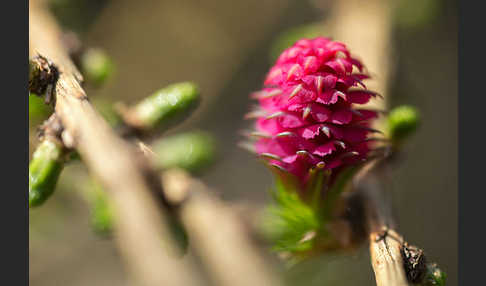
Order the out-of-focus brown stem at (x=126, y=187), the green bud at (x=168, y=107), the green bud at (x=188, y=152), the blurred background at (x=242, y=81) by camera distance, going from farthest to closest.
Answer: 1. the blurred background at (x=242, y=81)
2. the green bud at (x=188, y=152)
3. the green bud at (x=168, y=107)
4. the out-of-focus brown stem at (x=126, y=187)

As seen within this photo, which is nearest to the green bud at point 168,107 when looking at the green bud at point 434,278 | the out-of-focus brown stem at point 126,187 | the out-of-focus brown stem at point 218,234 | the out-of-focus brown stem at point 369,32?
the out-of-focus brown stem at point 218,234

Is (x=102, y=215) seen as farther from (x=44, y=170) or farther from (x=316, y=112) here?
(x=316, y=112)


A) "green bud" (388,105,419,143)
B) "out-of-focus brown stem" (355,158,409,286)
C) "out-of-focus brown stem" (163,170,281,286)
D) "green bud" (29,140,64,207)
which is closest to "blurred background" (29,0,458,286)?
"green bud" (388,105,419,143)

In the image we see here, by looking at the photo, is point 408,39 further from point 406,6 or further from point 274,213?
point 274,213

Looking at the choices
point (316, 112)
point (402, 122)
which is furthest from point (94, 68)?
point (402, 122)

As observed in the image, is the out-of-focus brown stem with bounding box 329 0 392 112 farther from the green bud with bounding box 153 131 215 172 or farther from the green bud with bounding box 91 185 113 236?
the green bud with bounding box 91 185 113 236

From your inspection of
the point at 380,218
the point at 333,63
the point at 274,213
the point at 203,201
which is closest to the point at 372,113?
the point at 333,63

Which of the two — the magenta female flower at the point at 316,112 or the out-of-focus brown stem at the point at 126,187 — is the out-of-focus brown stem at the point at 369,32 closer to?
the magenta female flower at the point at 316,112
